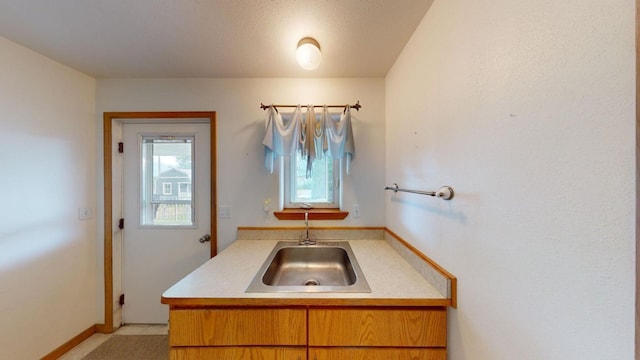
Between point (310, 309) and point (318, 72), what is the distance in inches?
66.1

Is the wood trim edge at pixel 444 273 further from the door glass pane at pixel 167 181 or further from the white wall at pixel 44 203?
the white wall at pixel 44 203

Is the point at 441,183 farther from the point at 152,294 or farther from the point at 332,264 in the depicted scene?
the point at 152,294

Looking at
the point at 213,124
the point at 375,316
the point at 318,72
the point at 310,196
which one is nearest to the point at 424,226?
the point at 375,316

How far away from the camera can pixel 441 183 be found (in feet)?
3.46

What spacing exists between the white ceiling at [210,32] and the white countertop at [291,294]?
1.39 m

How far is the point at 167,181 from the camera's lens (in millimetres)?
2092

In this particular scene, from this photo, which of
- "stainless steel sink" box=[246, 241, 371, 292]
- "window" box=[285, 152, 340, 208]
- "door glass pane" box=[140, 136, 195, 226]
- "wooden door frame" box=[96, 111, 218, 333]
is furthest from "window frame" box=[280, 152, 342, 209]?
"door glass pane" box=[140, 136, 195, 226]

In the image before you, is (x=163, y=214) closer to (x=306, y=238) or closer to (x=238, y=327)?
(x=306, y=238)

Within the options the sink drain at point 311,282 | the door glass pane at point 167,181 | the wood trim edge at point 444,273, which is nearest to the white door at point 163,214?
the door glass pane at point 167,181

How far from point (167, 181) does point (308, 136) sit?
1375 mm

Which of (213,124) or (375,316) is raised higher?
(213,124)

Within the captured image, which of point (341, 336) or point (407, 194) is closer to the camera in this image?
point (341, 336)

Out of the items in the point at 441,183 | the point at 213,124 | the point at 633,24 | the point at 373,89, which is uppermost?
the point at 373,89

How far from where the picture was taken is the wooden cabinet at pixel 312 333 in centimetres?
101
